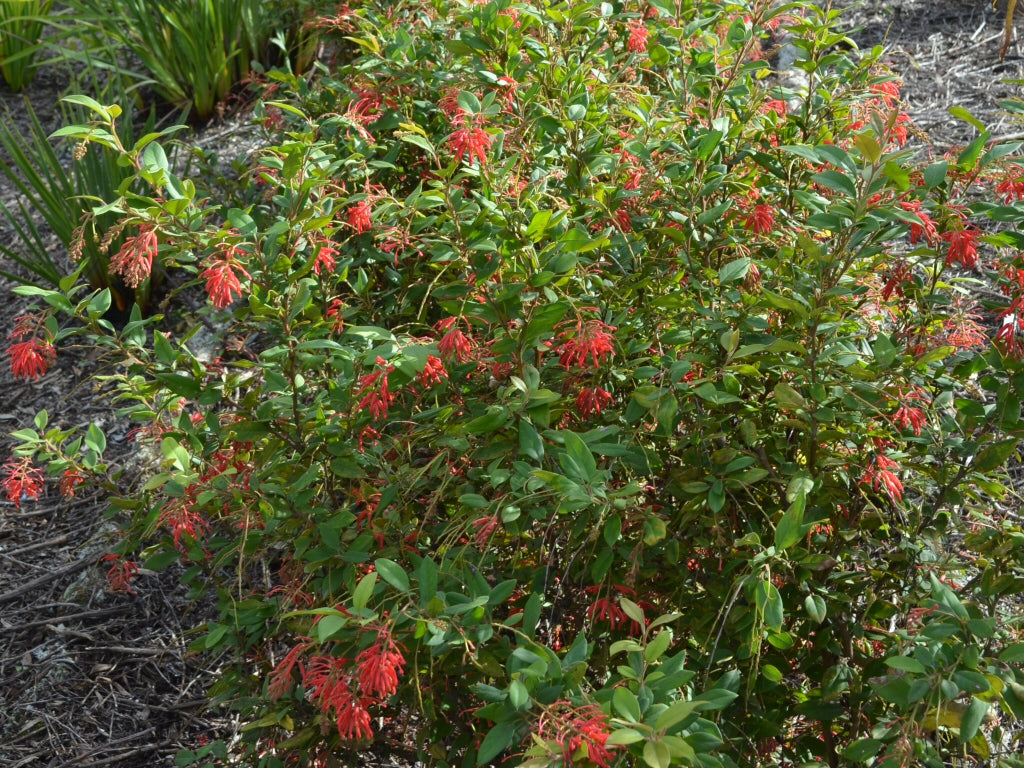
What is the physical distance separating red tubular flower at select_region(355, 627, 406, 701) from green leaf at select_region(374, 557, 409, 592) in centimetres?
6

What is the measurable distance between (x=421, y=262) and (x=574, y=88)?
0.51m

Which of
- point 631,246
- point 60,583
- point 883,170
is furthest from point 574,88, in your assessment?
point 60,583

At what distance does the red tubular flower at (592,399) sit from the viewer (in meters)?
→ 1.46

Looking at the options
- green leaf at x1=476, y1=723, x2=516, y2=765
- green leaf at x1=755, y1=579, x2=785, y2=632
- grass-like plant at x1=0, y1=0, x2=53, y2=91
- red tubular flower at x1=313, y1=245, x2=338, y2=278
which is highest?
red tubular flower at x1=313, y1=245, x2=338, y2=278

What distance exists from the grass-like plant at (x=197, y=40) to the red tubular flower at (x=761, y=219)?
2.57m

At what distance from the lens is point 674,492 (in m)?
1.47

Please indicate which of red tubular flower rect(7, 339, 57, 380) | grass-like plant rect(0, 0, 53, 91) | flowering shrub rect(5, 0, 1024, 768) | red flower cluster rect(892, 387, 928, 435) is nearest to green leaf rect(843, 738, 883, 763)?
flowering shrub rect(5, 0, 1024, 768)

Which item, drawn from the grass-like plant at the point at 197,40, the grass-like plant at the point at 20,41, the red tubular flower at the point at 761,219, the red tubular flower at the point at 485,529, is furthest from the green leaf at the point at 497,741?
the grass-like plant at the point at 20,41

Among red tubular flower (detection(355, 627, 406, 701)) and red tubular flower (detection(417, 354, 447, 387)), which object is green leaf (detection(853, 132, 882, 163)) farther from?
red tubular flower (detection(355, 627, 406, 701))

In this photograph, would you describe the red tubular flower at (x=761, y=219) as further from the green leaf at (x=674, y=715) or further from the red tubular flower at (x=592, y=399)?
the green leaf at (x=674, y=715)

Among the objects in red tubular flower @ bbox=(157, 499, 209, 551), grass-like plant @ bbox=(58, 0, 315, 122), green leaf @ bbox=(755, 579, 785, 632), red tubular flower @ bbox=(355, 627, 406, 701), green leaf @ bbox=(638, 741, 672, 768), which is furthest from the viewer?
grass-like plant @ bbox=(58, 0, 315, 122)

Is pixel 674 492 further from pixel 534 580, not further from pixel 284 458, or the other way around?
pixel 284 458

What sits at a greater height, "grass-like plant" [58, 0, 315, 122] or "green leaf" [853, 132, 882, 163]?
"green leaf" [853, 132, 882, 163]

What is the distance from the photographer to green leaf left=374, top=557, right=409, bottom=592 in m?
1.18
